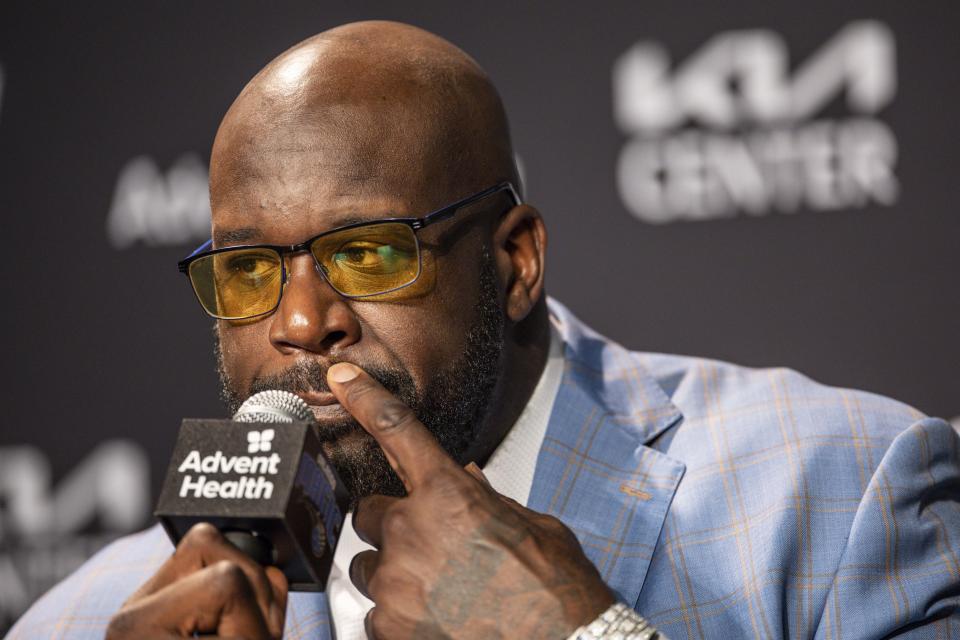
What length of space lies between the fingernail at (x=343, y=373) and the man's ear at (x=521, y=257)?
0.59 metres

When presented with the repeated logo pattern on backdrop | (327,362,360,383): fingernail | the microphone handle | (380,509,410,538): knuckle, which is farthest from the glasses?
the repeated logo pattern on backdrop

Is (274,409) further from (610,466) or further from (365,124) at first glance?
(610,466)

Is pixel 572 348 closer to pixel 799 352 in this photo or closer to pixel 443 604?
pixel 799 352

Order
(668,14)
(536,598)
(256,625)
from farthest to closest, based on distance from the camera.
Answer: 1. (668,14)
2. (536,598)
3. (256,625)

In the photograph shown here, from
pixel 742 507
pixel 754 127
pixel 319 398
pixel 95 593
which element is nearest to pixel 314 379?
pixel 319 398

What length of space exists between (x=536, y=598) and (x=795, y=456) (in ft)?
2.43

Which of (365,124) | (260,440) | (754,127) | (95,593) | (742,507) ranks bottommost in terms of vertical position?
(95,593)

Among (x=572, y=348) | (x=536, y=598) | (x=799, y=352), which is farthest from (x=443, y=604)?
(x=799, y=352)

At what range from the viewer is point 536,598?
4.00 ft

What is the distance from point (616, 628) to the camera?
1.22 meters

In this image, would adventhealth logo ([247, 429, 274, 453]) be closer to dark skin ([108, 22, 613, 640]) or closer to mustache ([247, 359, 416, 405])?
dark skin ([108, 22, 613, 640])

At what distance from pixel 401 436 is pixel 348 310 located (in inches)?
16.4

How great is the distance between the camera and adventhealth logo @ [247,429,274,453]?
3.54 feet

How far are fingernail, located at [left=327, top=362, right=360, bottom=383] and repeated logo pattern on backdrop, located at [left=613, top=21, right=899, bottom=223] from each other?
141 cm
